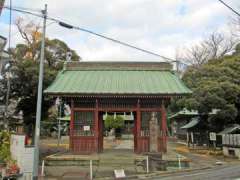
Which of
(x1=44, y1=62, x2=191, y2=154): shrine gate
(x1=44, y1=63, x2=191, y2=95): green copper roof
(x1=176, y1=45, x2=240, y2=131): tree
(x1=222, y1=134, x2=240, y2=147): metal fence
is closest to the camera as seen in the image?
(x1=44, y1=62, x2=191, y2=154): shrine gate

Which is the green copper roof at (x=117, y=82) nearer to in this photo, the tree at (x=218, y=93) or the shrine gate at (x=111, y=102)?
the shrine gate at (x=111, y=102)

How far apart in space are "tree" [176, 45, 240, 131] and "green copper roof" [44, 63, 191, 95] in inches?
216

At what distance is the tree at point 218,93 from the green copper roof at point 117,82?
549 centimetres

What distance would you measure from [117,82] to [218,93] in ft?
36.7

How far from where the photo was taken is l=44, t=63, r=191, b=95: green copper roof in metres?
23.3

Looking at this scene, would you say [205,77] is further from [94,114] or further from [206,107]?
[94,114]

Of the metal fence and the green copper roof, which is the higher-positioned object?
the green copper roof

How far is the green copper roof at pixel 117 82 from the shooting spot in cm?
2334

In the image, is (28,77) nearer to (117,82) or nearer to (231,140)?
(117,82)

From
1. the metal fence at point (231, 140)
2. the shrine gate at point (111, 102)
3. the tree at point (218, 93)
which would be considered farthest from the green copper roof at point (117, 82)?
the metal fence at point (231, 140)

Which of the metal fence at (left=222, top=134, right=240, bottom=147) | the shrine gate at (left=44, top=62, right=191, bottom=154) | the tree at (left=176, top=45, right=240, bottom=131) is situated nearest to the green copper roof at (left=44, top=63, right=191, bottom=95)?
the shrine gate at (left=44, top=62, right=191, bottom=154)

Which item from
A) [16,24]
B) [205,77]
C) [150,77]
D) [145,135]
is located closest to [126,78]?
[150,77]

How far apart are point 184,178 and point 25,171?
25.3 ft

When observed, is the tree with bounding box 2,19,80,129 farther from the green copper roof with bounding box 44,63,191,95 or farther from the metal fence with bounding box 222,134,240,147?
the metal fence with bounding box 222,134,240,147
